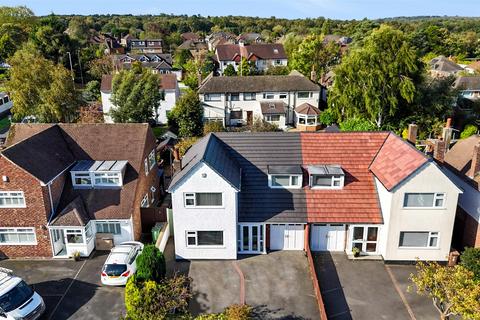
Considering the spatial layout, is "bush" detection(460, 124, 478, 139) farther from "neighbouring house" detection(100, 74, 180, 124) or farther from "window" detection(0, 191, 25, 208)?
"window" detection(0, 191, 25, 208)

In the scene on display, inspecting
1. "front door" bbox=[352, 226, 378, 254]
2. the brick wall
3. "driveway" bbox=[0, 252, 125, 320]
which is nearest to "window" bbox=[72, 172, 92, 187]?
the brick wall

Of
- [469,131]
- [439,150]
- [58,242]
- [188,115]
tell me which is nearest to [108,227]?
[58,242]

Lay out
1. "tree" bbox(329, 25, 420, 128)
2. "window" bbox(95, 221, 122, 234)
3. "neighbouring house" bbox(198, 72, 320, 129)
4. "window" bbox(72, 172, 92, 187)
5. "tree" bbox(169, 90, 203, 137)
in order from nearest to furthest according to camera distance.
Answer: "window" bbox(95, 221, 122, 234), "window" bbox(72, 172, 92, 187), "tree" bbox(329, 25, 420, 128), "tree" bbox(169, 90, 203, 137), "neighbouring house" bbox(198, 72, 320, 129)

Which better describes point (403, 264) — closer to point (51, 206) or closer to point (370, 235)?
point (370, 235)

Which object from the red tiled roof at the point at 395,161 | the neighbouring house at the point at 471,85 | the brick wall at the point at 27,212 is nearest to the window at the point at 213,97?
the red tiled roof at the point at 395,161

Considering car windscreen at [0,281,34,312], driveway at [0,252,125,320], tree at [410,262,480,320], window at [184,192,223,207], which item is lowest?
driveway at [0,252,125,320]

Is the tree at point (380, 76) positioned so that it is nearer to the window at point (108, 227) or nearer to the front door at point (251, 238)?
the front door at point (251, 238)
